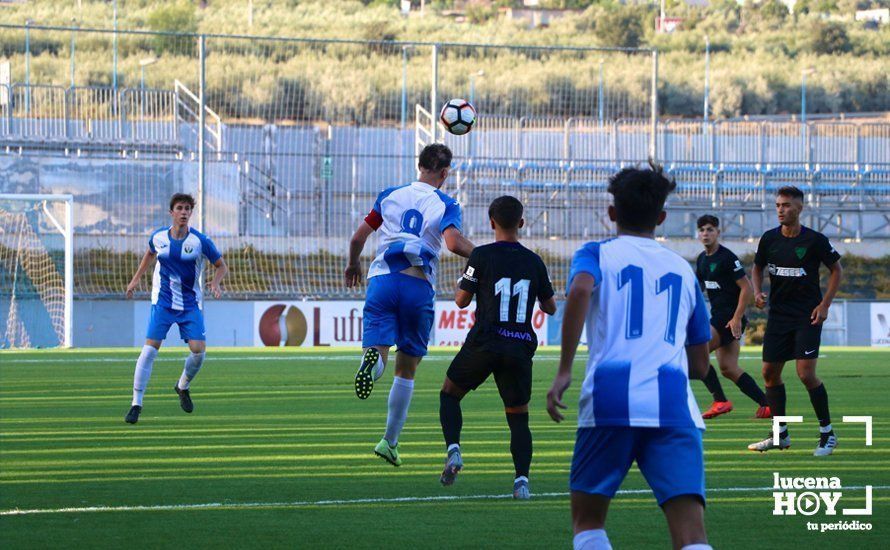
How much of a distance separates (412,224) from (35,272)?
19.0m

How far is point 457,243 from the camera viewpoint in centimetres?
880

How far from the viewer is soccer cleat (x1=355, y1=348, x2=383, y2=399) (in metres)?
8.94

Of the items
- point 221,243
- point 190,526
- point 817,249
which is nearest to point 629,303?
point 190,526

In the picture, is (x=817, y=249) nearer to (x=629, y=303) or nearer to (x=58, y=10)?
(x=629, y=303)

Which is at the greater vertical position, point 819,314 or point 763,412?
point 819,314

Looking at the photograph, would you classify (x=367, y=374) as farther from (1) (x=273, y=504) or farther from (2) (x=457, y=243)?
(1) (x=273, y=504)

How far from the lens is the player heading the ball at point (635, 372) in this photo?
4742 millimetres

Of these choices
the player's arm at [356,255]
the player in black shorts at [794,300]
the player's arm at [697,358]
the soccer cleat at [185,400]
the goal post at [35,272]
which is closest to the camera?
the player's arm at [697,358]

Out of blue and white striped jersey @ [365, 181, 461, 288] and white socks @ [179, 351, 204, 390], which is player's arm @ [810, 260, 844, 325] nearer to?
blue and white striped jersey @ [365, 181, 461, 288]

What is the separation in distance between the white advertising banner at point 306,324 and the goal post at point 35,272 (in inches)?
150

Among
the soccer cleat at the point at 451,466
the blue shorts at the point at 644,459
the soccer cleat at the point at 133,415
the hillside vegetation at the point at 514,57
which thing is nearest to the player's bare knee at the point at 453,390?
the soccer cleat at the point at 451,466

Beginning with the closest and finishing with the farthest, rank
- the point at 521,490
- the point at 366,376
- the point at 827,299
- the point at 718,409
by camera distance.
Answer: the point at 521,490 → the point at 366,376 → the point at 827,299 → the point at 718,409

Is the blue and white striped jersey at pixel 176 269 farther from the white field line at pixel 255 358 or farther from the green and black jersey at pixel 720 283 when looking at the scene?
the white field line at pixel 255 358

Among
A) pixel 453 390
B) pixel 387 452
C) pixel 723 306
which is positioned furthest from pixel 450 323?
pixel 453 390
